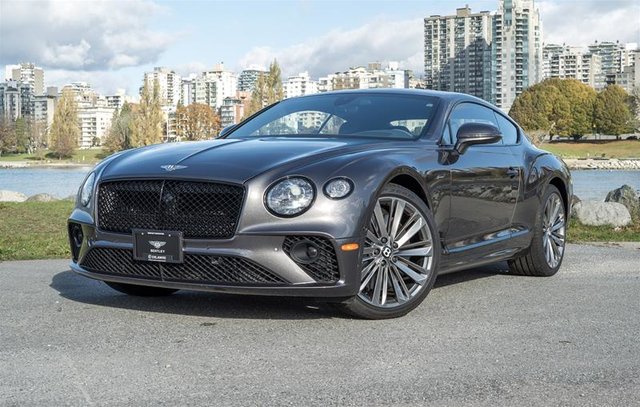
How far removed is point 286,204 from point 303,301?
119 cm

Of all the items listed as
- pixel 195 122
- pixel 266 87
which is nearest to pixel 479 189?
pixel 266 87

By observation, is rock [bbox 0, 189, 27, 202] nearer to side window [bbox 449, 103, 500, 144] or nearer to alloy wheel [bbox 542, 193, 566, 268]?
alloy wheel [bbox 542, 193, 566, 268]

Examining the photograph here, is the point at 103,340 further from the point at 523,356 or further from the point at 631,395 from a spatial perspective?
the point at 631,395

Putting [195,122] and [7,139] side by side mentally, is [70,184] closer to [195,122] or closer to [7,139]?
[195,122]

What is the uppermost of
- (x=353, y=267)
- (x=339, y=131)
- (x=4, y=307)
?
(x=339, y=131)

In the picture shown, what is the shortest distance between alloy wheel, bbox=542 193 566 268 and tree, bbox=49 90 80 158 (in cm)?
11304

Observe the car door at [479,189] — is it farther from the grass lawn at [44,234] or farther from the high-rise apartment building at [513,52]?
the high-rise apartment building at [513,52]

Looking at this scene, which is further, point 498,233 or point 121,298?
point 498,233

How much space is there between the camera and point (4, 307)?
5656 mm

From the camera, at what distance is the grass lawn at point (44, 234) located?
9305 mm

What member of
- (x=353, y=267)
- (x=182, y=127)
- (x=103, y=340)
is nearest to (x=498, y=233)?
(x=353, y=267)

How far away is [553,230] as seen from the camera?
761cm

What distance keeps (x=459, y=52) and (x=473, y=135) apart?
177m

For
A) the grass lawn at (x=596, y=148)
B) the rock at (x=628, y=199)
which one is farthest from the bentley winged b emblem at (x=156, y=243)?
the grass lawn at (x=596, y=148)
